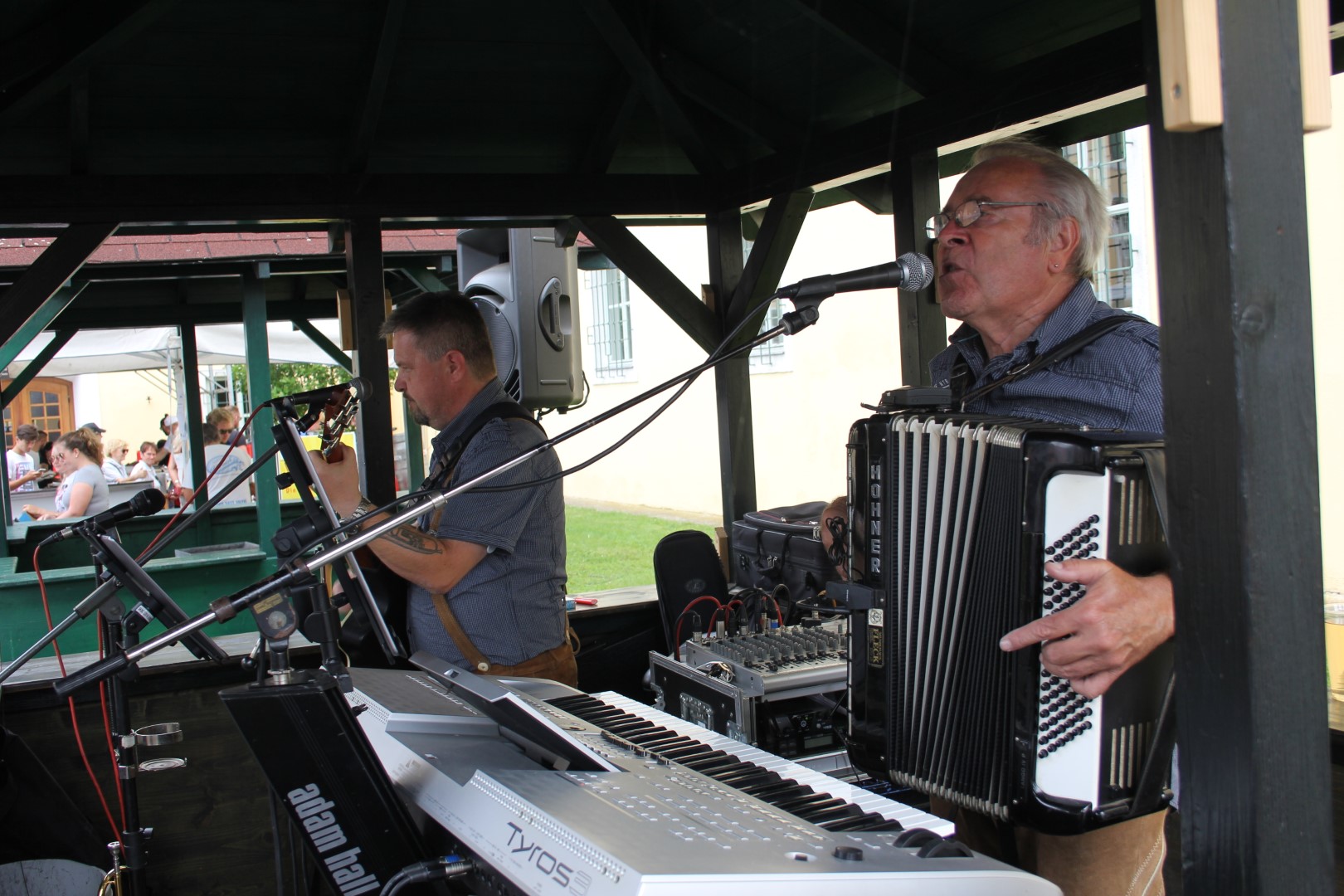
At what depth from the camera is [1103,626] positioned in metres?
1.40

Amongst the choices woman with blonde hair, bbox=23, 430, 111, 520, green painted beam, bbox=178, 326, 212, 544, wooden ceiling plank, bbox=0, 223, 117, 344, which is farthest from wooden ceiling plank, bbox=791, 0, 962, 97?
green painted beam, bbox=178, 326, 212, 544

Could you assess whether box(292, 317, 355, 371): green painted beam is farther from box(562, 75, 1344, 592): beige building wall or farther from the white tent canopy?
box(562, 75, 1344, 592): beige building wall

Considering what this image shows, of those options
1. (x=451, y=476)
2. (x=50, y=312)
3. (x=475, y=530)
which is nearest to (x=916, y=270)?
(x=475, y=530)

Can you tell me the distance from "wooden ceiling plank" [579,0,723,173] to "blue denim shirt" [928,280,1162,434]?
2.31 m

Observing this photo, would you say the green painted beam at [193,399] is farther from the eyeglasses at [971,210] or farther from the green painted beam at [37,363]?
the eyeglasses at [971,210]

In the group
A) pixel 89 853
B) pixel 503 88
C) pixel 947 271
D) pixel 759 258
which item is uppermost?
pixel 503 88

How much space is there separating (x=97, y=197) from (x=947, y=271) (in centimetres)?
286

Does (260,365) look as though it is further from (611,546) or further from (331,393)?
(331,393)

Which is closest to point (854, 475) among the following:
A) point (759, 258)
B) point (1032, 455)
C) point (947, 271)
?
point (1032, 455)

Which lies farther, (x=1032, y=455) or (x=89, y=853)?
(x=89, y=853)

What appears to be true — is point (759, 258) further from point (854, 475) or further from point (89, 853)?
point (89, 853)

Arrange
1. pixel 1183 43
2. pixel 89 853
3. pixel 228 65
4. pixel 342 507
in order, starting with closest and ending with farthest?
pixel 1183 43 < pixel 342 507 < pixel 89 853 < pixel 228 65

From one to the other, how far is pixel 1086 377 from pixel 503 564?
1526 mm

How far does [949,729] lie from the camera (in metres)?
1.67
